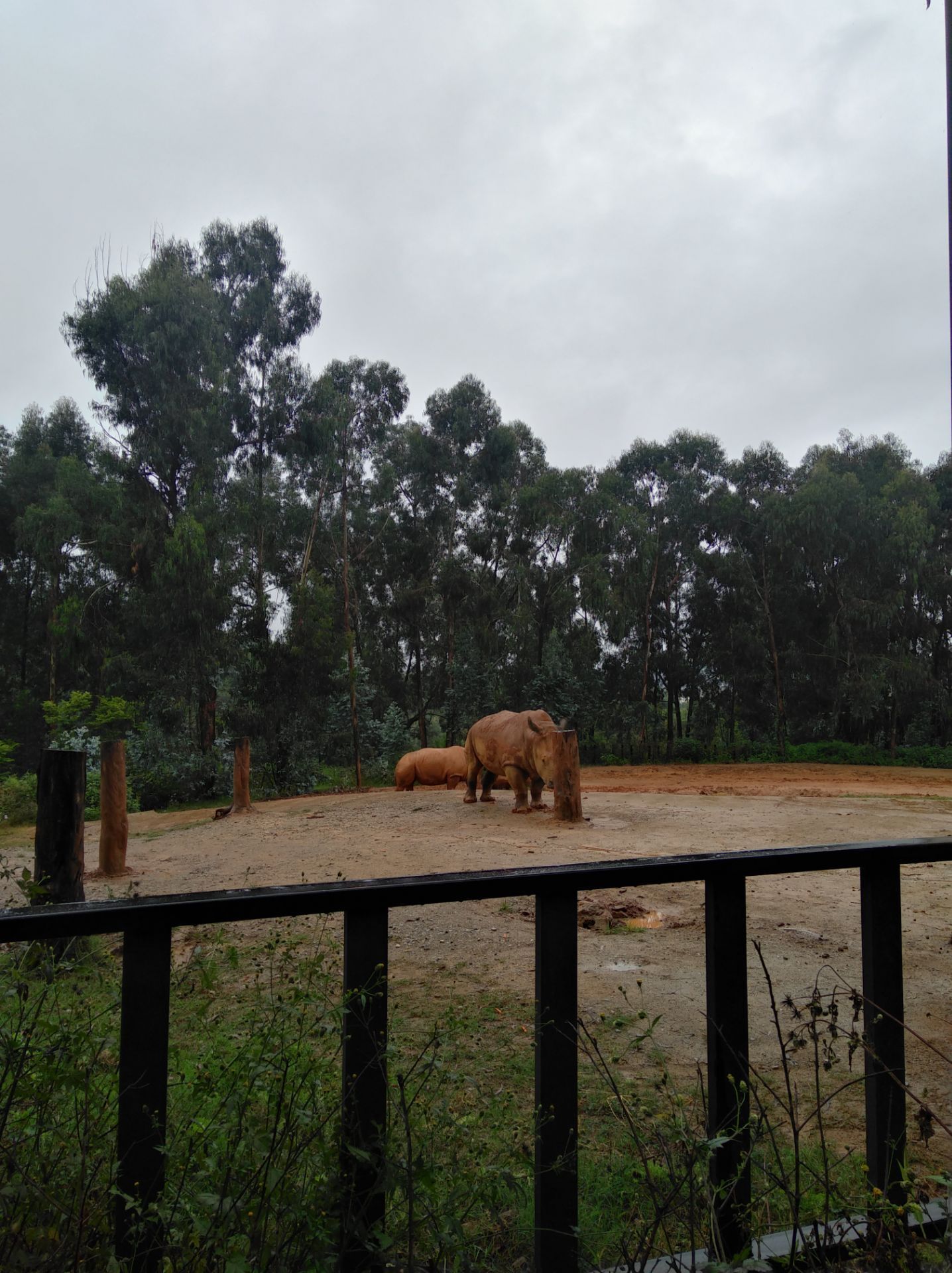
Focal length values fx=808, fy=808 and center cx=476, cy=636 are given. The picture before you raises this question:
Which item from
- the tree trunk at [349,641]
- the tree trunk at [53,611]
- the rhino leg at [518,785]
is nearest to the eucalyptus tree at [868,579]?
the tree trunk at [349,641]

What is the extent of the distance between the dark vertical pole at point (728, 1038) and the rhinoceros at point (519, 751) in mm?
8779

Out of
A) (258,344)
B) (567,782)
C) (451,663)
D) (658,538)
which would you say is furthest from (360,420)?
(567,782)

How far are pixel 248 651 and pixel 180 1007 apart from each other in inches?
630

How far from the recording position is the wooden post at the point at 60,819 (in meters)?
5.04

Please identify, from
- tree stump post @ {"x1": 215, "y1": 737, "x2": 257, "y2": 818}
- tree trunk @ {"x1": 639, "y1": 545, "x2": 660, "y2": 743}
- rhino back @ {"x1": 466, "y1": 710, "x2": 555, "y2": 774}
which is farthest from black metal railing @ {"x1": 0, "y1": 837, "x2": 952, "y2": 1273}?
tree trunk @ {"x1": 639, "y1": 545, "x2": 660, "y2": 743}

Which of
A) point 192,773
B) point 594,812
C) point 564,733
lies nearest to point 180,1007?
point 564,733

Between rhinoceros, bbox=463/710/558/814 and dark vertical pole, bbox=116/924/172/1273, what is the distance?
9.15 meters

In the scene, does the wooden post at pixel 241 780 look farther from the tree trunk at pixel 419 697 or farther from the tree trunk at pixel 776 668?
the tree trunk at pixel 776 668

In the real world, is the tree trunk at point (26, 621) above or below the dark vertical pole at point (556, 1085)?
above

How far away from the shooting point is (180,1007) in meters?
3.77

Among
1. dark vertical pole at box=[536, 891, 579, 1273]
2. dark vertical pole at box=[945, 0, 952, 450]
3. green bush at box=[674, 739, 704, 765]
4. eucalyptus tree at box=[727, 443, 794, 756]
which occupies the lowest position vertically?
green bush at box=[674, 739, 704, 765]

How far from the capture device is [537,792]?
11.1 metres

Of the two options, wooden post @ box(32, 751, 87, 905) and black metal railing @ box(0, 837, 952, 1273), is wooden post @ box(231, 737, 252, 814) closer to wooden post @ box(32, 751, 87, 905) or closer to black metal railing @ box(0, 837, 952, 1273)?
wooden post @ box(32, 751, 87, 905)

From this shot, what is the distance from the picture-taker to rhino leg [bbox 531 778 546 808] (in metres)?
11.0
